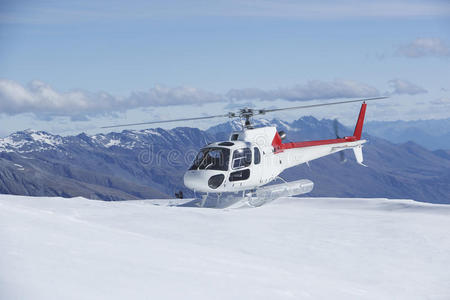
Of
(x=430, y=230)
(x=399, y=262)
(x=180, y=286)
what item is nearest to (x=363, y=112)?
(x=430, y=230)

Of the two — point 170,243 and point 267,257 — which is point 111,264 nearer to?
point 170,243

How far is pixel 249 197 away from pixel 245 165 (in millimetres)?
1922

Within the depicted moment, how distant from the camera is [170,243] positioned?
13836 mm

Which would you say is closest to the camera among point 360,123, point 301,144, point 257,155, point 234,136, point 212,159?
point 212,159

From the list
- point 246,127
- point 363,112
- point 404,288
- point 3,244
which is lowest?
point 404,288

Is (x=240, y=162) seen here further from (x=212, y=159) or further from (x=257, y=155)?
(x=212, y=159)

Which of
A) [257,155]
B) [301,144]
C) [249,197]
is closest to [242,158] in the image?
[257,155]

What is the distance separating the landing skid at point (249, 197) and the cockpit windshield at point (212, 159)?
1.83m

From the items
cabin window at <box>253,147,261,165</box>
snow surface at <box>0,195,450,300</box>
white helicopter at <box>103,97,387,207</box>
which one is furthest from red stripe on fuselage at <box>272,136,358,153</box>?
snow surface at <box>0,195,450,300</box>

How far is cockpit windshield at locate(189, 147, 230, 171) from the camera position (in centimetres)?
2467

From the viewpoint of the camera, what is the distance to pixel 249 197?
26219 millimetres

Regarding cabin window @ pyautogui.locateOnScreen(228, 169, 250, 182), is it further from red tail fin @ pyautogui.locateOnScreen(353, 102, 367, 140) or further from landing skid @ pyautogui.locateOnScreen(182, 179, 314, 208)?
red tail fin @ pyautogui.locateOnScreen(353, 102, 367, 140)

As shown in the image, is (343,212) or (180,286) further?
(343,212)

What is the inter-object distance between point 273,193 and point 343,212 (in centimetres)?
481
